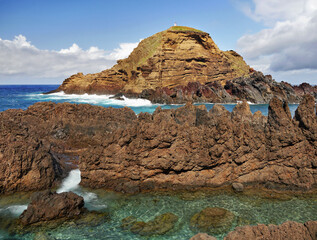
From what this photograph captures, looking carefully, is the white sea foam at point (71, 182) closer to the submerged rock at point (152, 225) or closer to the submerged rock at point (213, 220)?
the submerged rock at point (152, 225)

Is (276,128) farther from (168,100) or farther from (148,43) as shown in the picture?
(148,43)

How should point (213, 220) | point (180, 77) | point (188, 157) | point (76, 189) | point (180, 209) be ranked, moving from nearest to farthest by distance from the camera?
point (213, 220) < point (180, 209) < point (76, 189) < point (188, 157) < point (180, 77)

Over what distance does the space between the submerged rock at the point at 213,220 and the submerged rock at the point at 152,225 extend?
0.73 m

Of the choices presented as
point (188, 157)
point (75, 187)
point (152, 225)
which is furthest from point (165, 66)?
point (152, 225)

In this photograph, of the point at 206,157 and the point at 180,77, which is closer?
the point at 206,157

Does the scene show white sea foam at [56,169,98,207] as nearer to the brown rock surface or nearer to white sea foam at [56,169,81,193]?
white sea foam at [56,169,81,193]

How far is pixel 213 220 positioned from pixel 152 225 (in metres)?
2.08

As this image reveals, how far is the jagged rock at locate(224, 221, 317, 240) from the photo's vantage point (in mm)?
5367

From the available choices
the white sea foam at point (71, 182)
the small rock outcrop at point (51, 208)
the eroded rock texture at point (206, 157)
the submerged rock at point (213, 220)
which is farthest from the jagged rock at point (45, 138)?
the submerged rock at point (213, 220)

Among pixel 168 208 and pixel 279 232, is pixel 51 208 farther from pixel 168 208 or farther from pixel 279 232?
pixel 279 232

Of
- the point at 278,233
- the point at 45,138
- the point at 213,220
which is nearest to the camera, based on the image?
the point at 278,233

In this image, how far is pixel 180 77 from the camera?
71688mm

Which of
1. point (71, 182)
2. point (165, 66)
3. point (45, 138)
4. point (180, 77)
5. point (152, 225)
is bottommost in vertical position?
point (152, 225)

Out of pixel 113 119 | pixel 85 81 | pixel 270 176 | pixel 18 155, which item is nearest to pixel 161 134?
pixel 270 176
